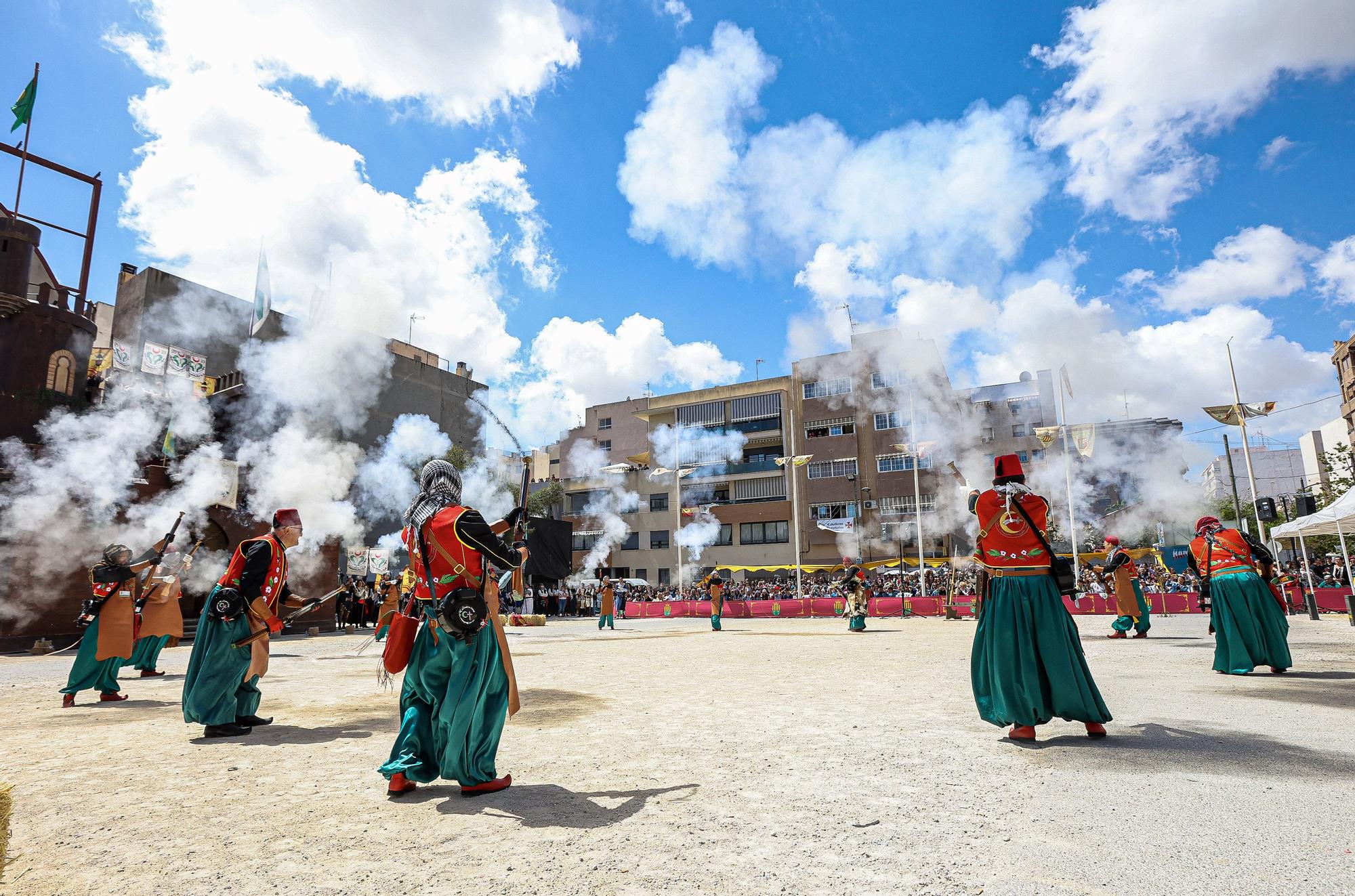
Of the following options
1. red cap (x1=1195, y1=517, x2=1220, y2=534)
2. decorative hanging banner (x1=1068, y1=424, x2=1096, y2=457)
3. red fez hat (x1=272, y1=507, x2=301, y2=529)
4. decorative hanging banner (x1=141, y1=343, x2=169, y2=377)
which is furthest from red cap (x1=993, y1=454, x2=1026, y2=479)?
decorative hanging banner (x1=141, y1=343, x2=169, y2=377)

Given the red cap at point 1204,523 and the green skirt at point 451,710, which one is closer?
the green skirt at point 451,710

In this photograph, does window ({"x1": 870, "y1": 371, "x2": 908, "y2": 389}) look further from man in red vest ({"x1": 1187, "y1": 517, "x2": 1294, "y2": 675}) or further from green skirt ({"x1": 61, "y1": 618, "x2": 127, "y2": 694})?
green skirt ({"x1": 61, "y1": 618, "x2": 127, "y2": 694})

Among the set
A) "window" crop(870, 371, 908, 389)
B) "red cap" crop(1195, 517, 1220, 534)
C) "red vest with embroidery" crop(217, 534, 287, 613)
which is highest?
"window" crop(870, 371, 908, 389)

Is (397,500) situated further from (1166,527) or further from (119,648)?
(1166,527)

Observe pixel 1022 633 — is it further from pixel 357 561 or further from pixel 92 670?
pixel 357 561

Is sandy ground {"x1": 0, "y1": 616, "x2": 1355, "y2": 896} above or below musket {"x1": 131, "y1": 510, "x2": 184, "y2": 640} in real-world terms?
below

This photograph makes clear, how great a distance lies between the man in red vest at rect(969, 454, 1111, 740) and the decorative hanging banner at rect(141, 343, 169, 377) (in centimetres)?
3689

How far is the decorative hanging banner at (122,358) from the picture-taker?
31.4m

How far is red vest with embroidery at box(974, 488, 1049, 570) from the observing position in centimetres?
539

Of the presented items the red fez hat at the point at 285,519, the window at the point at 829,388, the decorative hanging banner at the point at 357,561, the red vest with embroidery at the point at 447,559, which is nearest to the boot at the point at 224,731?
the red fez hat at the point at 285,519

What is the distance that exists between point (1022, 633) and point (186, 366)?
39939 millimetres

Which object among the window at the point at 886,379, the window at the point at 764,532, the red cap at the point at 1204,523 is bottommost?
the red cap at the point at 1204,523

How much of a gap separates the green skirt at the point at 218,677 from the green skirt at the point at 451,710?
3033 millimetres

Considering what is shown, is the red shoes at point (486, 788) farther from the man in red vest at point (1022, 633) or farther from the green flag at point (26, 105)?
the green flag at point (26, 105)
